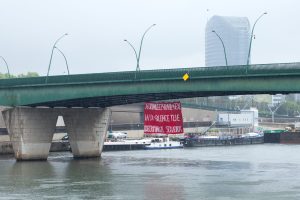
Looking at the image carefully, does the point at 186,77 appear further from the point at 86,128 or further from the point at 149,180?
the point at 86,128

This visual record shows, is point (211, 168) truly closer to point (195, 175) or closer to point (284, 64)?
point (195, 175)

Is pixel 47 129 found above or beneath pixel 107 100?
beneath

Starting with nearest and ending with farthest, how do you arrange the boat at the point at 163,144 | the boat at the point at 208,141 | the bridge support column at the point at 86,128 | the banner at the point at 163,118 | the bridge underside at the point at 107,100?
the bridge underside at the point at 107,100
the bridge support column at the point at 86,128
the banner at the point at 163,118
the boat at the point at 163,144
the boat at the point at 208,141

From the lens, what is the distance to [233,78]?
86.3 m

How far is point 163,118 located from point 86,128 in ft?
71.4

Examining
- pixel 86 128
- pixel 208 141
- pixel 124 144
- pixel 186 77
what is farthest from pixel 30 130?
pixel 208 141

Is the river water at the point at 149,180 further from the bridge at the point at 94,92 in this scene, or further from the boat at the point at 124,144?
the boat at the point at 124,144

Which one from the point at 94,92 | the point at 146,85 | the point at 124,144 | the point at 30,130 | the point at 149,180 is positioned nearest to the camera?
the point at 149,180

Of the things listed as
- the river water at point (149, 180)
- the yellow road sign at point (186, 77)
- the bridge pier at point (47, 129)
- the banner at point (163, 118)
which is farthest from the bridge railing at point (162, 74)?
the banner at point (163, 118)

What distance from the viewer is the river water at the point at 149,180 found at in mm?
65938

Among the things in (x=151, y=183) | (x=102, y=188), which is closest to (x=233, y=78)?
(x=151, y=183)

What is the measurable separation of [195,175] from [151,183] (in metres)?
10.3

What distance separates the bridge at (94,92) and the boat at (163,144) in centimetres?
4271

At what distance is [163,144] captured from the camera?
164250 mm
